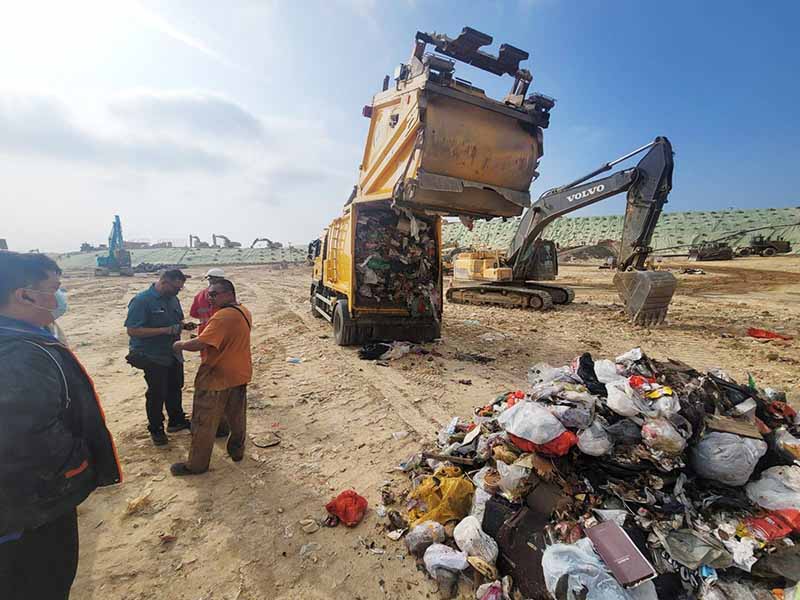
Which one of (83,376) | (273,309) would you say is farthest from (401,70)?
(273,309)

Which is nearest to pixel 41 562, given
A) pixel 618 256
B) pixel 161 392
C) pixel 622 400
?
pixel 161 392

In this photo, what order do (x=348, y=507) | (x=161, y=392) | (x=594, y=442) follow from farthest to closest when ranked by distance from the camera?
(x=161, y=392) → (x=348, y=507) → (x=594, y=442)

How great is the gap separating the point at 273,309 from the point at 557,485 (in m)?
10.7

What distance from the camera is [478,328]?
8.64m

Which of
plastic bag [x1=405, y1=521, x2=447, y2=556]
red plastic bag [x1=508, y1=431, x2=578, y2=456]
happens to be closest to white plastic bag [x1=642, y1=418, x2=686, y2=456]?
red plastic bag [x1=508, y1=431, x2=578, y2=456]

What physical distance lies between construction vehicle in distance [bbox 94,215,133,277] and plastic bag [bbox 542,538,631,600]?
28.5 metres

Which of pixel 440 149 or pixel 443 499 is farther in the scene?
pixel 440 149

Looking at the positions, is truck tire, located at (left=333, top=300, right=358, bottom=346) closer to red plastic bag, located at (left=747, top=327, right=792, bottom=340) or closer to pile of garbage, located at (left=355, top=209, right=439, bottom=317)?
pile of garbage, located at (left=355, top=209, right=439, bottom=317)

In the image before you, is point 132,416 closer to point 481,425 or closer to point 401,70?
point 481,425

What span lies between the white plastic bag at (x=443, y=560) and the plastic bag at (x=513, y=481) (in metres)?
0.46

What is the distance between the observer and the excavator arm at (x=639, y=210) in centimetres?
780

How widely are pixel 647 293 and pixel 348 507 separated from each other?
26.3 ft

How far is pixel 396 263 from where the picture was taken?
6.96 meters

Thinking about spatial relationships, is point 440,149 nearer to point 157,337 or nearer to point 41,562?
point 157,337
